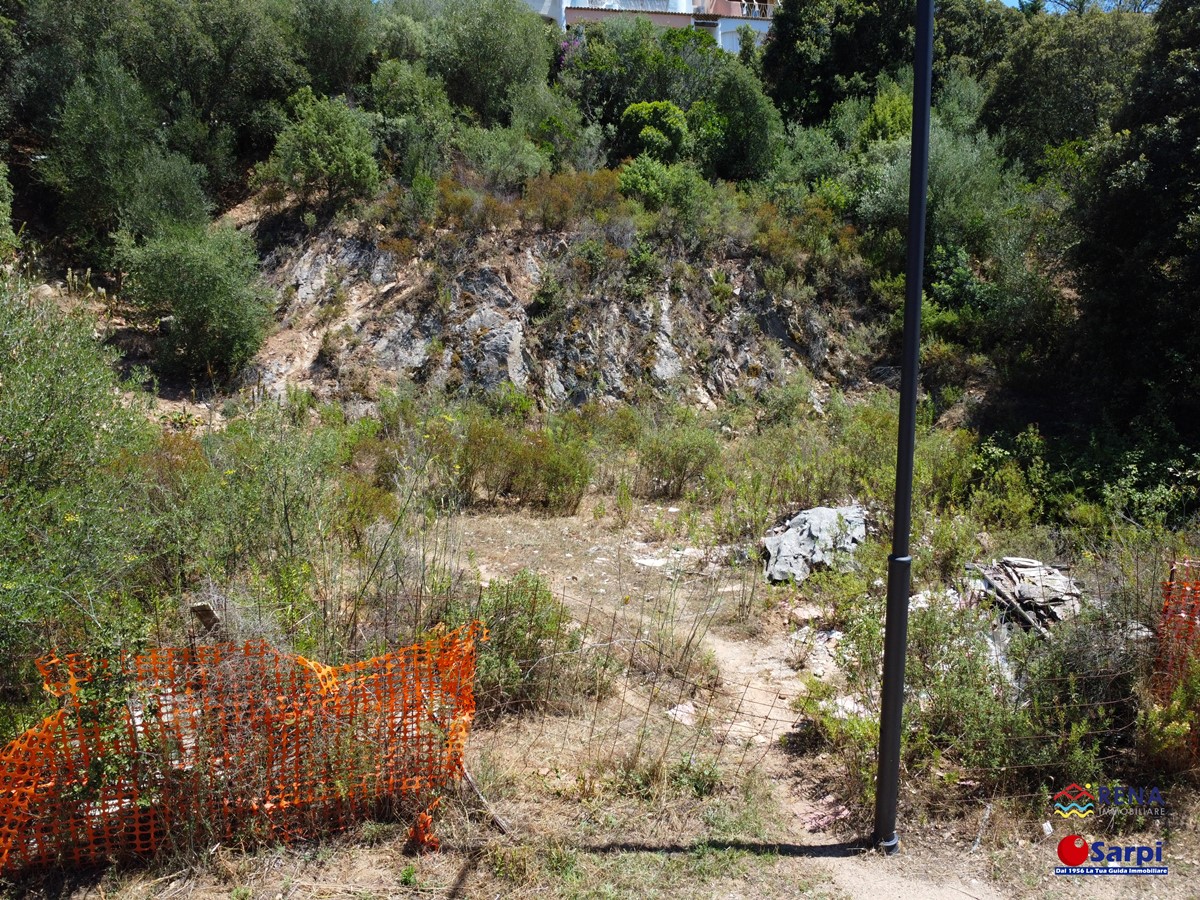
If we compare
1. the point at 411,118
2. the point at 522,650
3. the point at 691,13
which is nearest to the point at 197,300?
the point at 411,118

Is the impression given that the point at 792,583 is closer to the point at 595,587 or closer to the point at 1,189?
the point at 595,587

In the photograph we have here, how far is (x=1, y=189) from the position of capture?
45.9 feet

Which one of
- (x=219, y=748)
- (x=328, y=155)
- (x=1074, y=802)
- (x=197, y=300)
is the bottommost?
(x=1074, y=802)

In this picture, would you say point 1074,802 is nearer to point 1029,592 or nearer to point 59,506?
point 1029,592

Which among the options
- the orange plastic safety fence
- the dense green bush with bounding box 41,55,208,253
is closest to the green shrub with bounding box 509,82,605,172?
the dense green bush with bounding box 41,55,208,253

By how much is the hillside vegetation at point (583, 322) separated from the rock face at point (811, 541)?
357 mm

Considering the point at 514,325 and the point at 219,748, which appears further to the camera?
the point at 514,325

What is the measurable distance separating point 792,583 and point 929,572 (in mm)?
1260

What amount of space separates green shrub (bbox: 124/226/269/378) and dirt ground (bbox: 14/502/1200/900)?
10.5 m

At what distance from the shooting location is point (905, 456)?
3.57 meters

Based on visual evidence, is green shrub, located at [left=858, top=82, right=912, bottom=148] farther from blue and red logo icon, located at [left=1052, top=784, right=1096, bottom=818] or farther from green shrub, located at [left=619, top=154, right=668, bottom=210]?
blue and red logo icon, located at [left=1052, top=784, right=1096, bottom=818]

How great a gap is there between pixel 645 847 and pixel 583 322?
11.3 meters

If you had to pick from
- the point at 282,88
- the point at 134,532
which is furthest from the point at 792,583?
the point at 282,88

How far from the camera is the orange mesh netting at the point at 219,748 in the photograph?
12.0 feet
